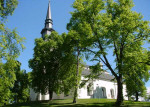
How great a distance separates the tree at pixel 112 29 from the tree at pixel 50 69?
27.3 ft

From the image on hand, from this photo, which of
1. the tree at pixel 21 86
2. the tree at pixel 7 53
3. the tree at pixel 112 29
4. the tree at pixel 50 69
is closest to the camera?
the tree at pixel 7 53

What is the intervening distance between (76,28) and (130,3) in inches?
341

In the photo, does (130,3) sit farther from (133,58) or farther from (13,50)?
(13,50)

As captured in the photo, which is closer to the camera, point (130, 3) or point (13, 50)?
point (13, 50)

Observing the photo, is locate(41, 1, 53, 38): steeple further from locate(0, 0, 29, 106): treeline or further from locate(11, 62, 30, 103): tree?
locate(0, 0, 29, 106): treeline

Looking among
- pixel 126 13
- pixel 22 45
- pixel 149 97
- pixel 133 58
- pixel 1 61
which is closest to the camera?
pixel 1 61

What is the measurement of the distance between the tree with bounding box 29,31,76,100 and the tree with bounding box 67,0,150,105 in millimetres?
8312

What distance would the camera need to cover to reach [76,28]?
70.6ft

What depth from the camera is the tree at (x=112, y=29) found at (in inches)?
717

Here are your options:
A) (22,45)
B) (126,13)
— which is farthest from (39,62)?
(126,13)

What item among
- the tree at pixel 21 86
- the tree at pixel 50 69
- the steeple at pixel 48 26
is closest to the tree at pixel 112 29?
the tree at pixel 50 69

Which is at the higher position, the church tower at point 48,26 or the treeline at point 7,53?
the church tower at point 48,26

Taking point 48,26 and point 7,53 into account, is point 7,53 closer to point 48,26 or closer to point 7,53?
point 7,53

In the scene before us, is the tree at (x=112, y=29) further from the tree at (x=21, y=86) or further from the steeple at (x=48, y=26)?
the tree at (x=21, y=86)
